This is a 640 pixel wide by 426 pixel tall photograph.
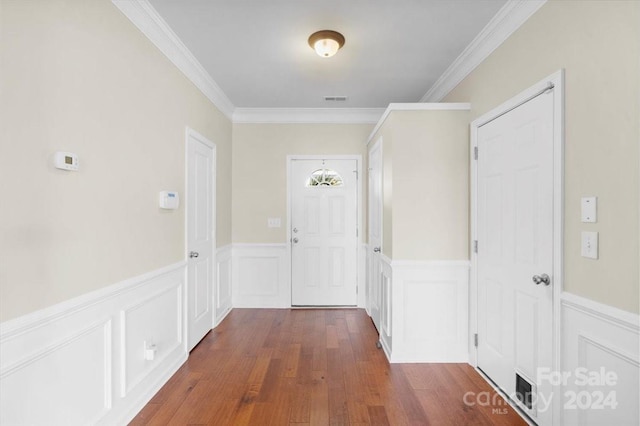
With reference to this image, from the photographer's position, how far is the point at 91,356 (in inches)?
65.3

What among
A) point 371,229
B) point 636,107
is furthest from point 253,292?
point 636,107

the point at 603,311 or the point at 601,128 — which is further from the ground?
the point at 601,128

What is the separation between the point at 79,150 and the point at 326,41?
1.77 metres

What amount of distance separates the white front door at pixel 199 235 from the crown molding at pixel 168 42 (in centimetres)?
53

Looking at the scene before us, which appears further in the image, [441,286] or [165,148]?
[441,286]

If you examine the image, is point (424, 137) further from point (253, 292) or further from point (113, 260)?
point (253, 292)

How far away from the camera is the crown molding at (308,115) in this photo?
4082mm

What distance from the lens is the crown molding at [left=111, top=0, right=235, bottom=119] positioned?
78.2 inches

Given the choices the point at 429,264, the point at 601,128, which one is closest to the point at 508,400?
the point at 429,264

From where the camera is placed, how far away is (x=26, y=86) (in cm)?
129

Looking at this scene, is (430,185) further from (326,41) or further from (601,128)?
(326,41)

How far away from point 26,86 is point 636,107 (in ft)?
8.21

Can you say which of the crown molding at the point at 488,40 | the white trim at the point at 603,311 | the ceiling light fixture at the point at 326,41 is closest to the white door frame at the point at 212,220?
the ceiling light fixture at the point at 326,41

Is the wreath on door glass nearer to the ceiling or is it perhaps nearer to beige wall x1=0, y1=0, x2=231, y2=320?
the ceiling
